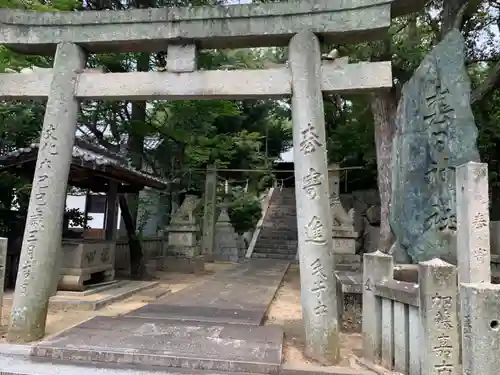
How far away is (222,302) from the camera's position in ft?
26.8

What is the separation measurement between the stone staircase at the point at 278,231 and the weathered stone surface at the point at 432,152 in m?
13.5

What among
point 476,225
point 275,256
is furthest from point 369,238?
point 476,225

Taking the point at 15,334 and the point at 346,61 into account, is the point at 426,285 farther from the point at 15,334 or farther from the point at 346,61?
the point at 15,334

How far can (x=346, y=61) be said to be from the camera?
5.35 metres

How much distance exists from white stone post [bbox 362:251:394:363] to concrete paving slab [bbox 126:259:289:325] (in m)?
2.17

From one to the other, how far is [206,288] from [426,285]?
7288 millimetres

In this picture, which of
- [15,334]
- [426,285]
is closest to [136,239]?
[15,334]

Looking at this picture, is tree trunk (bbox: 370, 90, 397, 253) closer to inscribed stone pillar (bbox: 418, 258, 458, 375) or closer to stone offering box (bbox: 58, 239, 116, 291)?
stone offering box (bbox: 58, 239, 116, 291)

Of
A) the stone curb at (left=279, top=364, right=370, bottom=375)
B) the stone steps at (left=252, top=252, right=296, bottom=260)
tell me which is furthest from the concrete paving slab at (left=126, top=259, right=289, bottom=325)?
A: the stone steps at (left=252, top=252, right=296, bottom=260)

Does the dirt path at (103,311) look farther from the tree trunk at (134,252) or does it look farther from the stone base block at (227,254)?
the stone base block at (227,254)

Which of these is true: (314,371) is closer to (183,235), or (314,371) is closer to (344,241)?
(344,241)

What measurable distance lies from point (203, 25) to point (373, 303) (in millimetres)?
4323

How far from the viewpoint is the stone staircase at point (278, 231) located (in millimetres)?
20031

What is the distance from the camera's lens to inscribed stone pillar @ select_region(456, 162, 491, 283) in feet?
14.4
